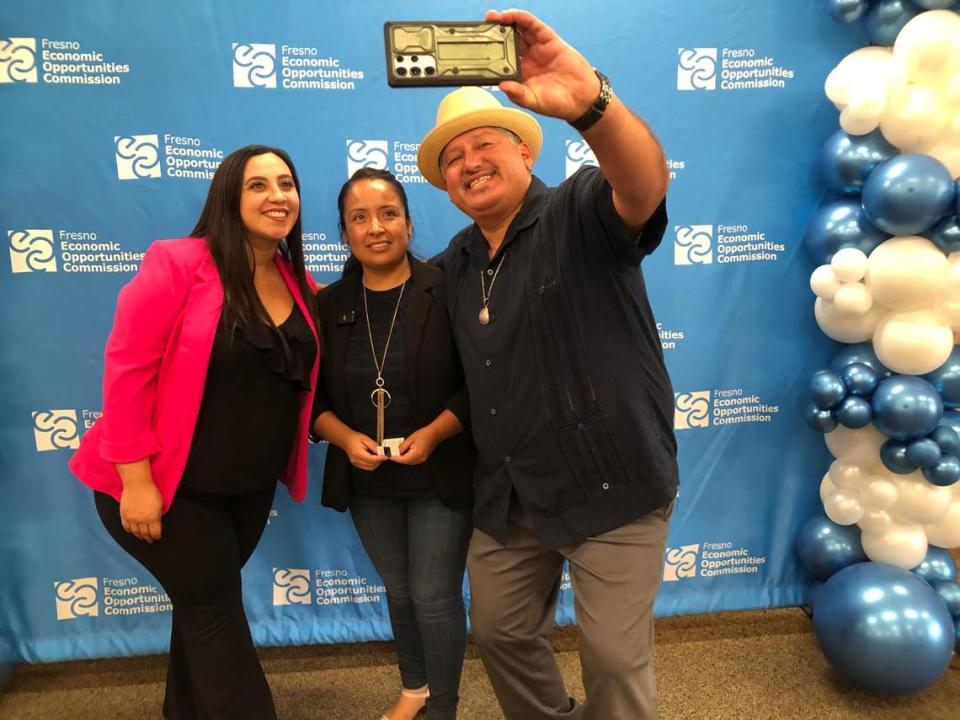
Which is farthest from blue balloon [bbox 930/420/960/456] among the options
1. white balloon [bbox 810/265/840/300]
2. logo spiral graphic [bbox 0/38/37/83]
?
logo spiral graphic [bbox 0/38/37/83]

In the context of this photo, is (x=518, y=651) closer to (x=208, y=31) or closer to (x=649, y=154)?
(x=649, y=154)

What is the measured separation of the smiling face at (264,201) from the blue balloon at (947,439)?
2046mm

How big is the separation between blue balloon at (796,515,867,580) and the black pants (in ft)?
6.17

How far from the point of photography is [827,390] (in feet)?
6.64

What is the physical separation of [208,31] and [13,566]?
196cm

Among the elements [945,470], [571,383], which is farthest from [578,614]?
[945,470]

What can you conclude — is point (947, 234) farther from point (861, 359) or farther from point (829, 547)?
point (829, 547)

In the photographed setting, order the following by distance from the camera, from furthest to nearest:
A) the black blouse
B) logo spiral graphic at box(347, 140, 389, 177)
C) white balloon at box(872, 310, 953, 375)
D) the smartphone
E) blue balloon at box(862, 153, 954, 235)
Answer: logo spiral graphic at box(347, 140, 389, 177)
white balloon at box(872, 310, 953, 375)
blue balloon at box(862, 153, 954, 235)
the black blouse
the smartphone

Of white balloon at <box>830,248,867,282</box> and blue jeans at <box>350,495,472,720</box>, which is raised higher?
white balloon at <box>830,248,867,282</box>

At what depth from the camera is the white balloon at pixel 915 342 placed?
190cm

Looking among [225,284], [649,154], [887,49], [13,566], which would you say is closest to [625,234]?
[649,154]

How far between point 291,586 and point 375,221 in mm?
1454

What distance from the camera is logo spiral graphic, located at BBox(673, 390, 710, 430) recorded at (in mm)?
2352

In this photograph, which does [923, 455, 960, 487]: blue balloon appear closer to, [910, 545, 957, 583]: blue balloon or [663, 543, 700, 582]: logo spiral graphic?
[910, 545, 957, 583]: blue balloon
